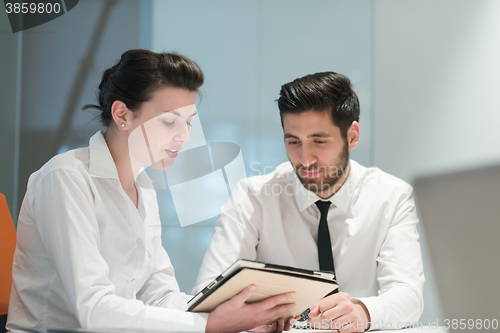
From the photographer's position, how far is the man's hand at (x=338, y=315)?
135cm

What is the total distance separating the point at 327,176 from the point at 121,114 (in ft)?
2.90

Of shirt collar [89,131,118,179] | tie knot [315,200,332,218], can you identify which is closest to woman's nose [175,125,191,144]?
shirt collar [89,131,118,179]

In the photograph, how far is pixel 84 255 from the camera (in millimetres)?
1131

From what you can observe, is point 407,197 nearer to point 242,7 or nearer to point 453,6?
point 453,6

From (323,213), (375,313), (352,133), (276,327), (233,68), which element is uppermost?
(233,68)

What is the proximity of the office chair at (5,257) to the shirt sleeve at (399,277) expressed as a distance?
1.20 m

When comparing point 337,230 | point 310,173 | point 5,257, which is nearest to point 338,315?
point 337,230

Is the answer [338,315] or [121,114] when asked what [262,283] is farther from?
[121,114]

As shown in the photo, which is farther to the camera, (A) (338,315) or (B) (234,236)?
(B) (234,236)

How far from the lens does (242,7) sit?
238 centimetres

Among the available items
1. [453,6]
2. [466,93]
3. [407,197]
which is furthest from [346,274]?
[453,6]

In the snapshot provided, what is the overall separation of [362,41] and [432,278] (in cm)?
130

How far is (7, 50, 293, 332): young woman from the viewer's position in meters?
1.12

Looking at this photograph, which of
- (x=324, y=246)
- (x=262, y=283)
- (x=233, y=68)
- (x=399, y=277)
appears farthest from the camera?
(x=233, y=68)
